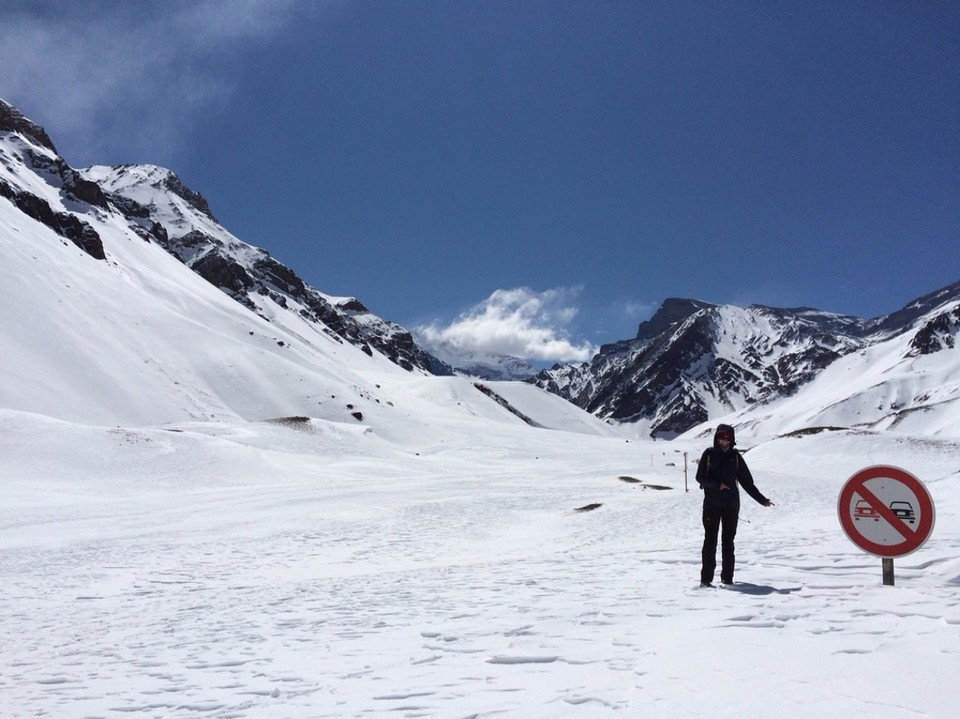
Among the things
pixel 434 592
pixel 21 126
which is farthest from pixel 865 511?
pixel 21 126

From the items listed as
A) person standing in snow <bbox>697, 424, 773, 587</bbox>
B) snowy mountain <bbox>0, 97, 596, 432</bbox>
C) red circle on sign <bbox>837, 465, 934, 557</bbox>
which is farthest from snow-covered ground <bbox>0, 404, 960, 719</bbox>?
snowy mountain <bbox>0, 97, 596, 432</bbox>

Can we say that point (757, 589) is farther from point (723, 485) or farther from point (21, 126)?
point (21, 126)

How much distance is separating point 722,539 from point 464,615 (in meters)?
3.79

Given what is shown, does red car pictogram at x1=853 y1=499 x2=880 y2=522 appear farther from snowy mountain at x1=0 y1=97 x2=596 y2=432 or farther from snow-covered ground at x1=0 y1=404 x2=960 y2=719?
snowy mountain at x1=0 y1=97 x2=596 y2=432

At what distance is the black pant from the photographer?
345 inches

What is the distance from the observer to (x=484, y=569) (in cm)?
1201

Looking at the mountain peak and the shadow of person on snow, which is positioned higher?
the mountain peak

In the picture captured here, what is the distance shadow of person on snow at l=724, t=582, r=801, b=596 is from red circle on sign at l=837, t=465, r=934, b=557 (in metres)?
1.09

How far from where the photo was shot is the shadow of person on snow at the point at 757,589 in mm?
8242

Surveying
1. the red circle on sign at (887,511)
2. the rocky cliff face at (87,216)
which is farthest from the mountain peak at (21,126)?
the red circle on sign at (887,511)

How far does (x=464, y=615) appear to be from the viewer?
27.0 ft

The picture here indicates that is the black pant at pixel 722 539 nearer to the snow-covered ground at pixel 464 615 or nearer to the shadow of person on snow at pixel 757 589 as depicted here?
the shadow of person on snow at pixel 757 589

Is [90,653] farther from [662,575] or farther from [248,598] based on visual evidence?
[662,575]

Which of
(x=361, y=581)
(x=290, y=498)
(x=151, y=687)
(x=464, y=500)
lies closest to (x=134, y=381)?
(x=290, y=498)
